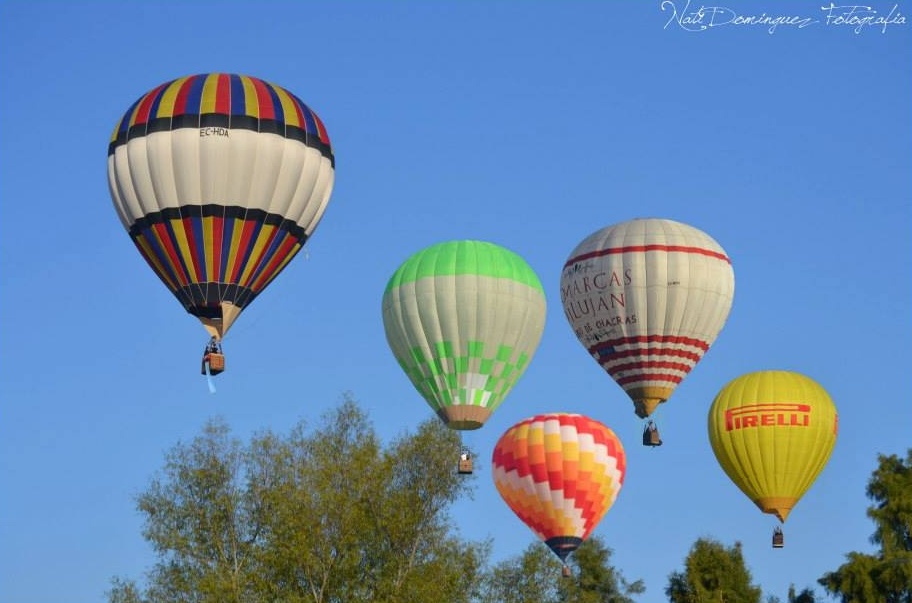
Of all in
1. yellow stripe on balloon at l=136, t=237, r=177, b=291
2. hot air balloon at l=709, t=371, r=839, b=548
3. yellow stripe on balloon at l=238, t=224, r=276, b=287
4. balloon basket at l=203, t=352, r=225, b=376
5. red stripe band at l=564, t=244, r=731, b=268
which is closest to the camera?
balloon basket at l=203, t=352, r=225, b=376

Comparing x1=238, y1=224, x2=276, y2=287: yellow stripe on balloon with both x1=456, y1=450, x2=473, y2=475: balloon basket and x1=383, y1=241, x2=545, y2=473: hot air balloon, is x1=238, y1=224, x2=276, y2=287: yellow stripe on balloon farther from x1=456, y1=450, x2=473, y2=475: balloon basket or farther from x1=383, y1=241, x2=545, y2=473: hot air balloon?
x1=383, y1=241, x2=545, y2=473: hot air balloon

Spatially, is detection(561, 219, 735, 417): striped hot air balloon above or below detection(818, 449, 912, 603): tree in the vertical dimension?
above

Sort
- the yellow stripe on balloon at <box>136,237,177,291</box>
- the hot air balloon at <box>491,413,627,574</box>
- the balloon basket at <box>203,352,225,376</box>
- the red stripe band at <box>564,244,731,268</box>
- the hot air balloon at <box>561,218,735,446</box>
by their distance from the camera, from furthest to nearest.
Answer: the hot air balloon at <box>491,413,627,574</box> → the red stripe band at <box>564,244,731,268</box> → the hot air balloon at <box>561,218,735,446</box> → the yellow stripe on balloon at <box>136,237,177,291</box> → the balloon basket at <box>203,352,225,376</box>

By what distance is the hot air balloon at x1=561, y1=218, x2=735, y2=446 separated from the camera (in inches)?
2044

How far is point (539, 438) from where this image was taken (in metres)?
58.5

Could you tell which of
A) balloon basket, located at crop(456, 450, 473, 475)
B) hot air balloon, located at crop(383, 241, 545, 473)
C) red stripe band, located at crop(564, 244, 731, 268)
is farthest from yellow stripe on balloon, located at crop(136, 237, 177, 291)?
red stripe band, located at crop(564, 244, 731, 268)

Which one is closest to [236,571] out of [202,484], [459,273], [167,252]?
[202,484]

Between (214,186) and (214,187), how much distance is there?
0.07 feet

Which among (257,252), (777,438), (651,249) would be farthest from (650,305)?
(257,252)

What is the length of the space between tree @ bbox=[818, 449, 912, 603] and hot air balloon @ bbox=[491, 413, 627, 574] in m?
6.92

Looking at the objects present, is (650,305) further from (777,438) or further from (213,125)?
(213,125)

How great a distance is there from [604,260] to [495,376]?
4.12 meters

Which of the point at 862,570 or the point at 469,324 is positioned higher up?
the point at 469,324

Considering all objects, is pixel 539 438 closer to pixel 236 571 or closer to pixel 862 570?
pixel 862 570
